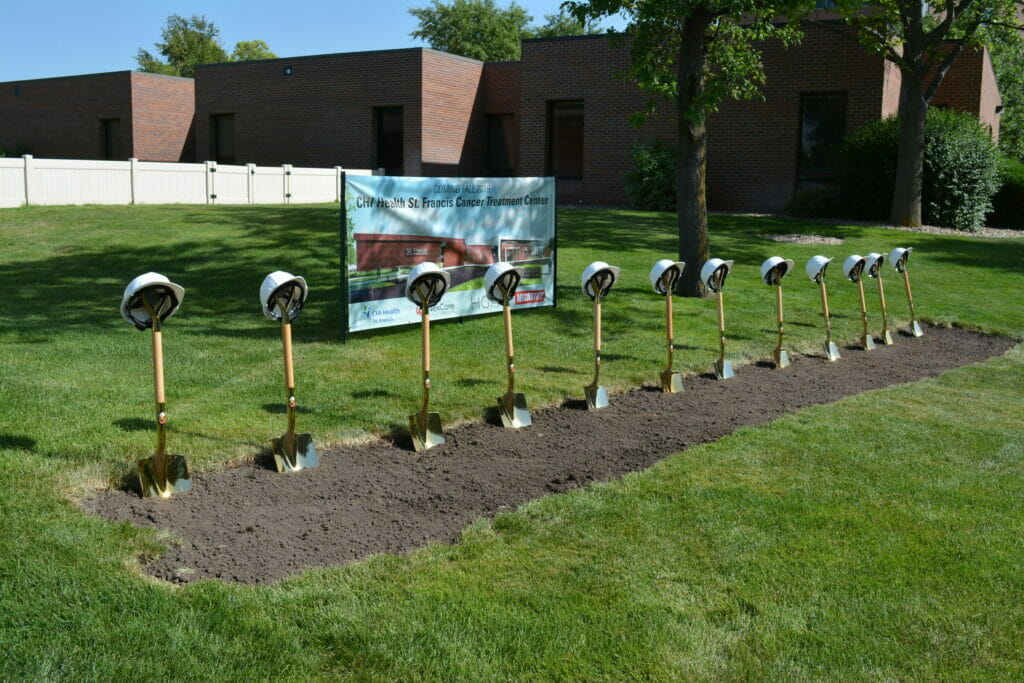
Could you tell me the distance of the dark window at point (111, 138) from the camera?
131 ft

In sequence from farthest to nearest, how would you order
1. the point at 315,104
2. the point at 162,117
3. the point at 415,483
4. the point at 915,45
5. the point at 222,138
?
the point at 162,117 → the point at 222,138 → the point at 315,104 → the point at 915,45 → the point at 415,483

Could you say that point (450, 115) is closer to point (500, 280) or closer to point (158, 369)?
point (500, 280)

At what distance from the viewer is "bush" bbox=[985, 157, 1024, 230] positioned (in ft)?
78.2

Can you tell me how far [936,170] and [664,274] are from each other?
15764 millimetres

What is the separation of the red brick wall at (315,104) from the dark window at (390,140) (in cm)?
27

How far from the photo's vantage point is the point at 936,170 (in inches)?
854

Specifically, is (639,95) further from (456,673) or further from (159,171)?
(456,673)

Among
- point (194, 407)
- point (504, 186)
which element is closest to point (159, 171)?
point (504, 186)

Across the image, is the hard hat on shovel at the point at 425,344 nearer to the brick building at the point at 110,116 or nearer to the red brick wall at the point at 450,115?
the red brick wall at the point at 450,115

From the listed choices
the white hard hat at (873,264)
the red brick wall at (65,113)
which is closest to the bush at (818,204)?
the white hard hat at (873,264)

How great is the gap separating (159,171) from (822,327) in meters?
20.1

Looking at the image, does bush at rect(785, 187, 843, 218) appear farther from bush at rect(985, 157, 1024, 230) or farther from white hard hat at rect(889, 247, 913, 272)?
white hard hat at rect(889, 247, 913, 272)

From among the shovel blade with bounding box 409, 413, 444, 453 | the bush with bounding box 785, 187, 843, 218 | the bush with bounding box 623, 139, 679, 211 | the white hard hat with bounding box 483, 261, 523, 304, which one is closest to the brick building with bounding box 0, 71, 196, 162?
the bush with bounding box 623, 139, 679, 211

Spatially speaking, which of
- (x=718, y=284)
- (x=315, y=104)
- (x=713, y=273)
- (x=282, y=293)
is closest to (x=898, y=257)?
(x=718, y=284)
